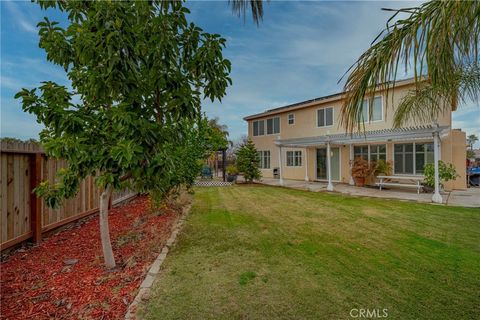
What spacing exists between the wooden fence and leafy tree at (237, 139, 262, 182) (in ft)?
38.0

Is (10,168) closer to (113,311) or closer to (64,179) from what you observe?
(64,179)

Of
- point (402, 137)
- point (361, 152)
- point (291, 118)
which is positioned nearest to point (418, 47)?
point (402, 137)

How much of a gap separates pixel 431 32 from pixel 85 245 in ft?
19.1

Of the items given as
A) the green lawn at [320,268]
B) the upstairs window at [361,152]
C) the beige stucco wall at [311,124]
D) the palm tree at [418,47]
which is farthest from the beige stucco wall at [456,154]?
the palm tree at [418,47]

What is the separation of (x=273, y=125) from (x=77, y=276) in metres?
18.1

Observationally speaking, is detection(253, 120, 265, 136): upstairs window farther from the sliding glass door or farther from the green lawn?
the green lawn

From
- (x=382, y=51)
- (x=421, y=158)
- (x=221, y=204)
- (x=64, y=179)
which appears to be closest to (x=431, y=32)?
(x=382, y=51)

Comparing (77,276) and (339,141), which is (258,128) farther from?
(77,276)

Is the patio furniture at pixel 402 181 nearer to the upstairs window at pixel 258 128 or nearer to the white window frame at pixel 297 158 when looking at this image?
the white window frame at pixel 297 158

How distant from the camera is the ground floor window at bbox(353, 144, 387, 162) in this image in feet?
46.2

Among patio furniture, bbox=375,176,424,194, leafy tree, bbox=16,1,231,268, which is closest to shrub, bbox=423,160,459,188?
patio furniture, bbox=375,176,424,194

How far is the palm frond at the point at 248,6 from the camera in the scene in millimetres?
2705

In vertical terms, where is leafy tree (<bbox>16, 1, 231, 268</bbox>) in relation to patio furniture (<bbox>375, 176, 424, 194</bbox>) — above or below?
above

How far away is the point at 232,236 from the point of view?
5297mm
